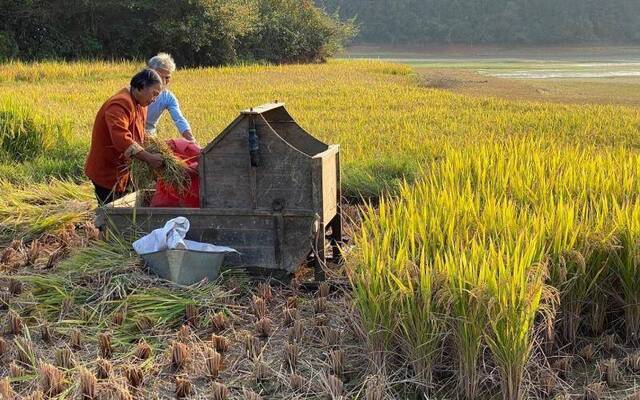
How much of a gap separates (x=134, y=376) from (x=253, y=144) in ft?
4.67

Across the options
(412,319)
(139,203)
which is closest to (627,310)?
(412,319)

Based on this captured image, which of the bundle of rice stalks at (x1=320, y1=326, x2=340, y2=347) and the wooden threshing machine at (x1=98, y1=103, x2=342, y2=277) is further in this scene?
the wooden threshing machine at (x1=98, y1=103, x2=342, y2=277)

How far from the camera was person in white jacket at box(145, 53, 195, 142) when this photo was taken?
4.75 metres

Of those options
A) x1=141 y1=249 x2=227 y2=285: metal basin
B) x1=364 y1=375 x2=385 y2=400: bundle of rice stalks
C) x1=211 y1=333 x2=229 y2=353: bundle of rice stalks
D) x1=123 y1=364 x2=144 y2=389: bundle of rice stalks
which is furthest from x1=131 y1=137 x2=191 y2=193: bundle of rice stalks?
x1=364 y1=375 x2=385 y2=400: bundle of rice stalks

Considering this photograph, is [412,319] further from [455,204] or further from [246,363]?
[455,204]

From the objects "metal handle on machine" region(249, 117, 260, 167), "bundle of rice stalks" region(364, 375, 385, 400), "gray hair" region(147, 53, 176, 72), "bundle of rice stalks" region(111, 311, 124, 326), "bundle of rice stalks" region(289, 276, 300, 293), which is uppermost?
"gray hair" region(147, 53, 176, 72)

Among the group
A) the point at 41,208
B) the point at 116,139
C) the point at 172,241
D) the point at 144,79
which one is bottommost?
the point at 41,208

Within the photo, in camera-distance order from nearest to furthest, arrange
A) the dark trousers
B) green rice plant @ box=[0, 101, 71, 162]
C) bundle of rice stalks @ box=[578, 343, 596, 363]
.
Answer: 1. bundle of rice stalks @ box=[578, 343, 596, 363]
2. the dark trousers
3. green rice plant @ box=[0, 101, 71, 162]

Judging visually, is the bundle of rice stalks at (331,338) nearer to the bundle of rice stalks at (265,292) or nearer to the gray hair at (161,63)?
the bundle of rice stalks at (265,292)

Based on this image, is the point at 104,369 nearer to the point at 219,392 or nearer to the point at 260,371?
the point at 219,392

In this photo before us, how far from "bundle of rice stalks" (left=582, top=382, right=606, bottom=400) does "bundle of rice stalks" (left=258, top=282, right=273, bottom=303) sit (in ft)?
5.25

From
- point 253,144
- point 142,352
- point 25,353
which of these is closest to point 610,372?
point 142,352

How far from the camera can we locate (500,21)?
208 ft

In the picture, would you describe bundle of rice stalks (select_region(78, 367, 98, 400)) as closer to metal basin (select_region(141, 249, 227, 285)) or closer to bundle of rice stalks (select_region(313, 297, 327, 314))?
metal basin (select_region(141, 249, 227, 285))
